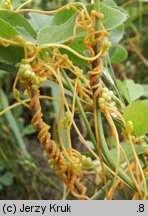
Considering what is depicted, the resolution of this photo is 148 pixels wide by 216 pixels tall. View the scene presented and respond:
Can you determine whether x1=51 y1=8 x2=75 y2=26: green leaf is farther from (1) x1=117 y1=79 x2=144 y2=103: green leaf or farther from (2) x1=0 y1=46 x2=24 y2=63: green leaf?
(1) x1=117 y1=79 x2=144 y2=103: green leaf

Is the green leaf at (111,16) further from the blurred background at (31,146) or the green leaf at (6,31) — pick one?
the blurred background at (31,146)

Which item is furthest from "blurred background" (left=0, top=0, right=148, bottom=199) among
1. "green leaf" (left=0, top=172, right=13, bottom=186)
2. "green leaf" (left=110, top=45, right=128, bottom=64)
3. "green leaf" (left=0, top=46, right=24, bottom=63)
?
"green leaf" (left=0, top=46, right=24, bottom=63)

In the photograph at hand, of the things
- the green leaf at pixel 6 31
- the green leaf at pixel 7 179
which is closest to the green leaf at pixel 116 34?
the green leaf at pixel 6 31

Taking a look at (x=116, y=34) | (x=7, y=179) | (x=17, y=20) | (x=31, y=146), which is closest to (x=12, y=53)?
(x=17, y=20)

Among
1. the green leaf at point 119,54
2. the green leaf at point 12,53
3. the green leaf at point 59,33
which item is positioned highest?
the green leaf at point 119,54

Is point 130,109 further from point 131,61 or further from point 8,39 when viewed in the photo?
point 131,61

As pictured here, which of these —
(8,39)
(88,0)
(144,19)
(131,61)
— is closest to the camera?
(8,39)
